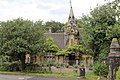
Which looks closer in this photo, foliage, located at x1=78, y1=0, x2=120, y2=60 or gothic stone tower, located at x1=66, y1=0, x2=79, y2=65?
foliage, located at x1=78, y1=0, x2=120, y2=60

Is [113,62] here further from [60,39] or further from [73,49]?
[60,39]

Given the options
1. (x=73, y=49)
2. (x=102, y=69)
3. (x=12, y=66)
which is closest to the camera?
(x=102, y=69)

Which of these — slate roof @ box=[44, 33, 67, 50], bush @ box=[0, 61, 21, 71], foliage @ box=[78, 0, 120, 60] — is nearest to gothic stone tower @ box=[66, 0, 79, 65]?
slate roof @ box=[44, 33, 67, 50]

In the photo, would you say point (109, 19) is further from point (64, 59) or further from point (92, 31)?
point (64, 59)

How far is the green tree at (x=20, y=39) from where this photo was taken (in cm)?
3894

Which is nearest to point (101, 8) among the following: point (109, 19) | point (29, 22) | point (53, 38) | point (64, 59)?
point (109, 19)

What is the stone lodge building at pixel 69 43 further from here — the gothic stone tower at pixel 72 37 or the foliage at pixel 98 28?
the foliage at pixel 98 28

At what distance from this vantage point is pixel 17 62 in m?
42.4

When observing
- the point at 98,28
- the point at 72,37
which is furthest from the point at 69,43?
the point at 98,28

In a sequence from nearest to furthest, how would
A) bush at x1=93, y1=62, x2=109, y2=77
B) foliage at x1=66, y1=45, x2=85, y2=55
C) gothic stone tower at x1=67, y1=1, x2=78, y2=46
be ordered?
bush at x1=93, y1=62, x2=109, y2=77 → foliage at x1=66, y1=45, x2=85, y2=55 → gothic stone tower at x1=67, y1=1, x2=78, y2=46

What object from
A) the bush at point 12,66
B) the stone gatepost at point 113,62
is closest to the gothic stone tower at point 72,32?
the bush at point 12,66

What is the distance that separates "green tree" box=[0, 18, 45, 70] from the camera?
128ft

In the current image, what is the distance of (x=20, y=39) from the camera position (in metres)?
39.1

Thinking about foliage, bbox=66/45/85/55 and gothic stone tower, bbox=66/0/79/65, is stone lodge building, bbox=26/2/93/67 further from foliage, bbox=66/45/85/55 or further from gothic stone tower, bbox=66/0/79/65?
foliage, bbox=66/45/85/55
